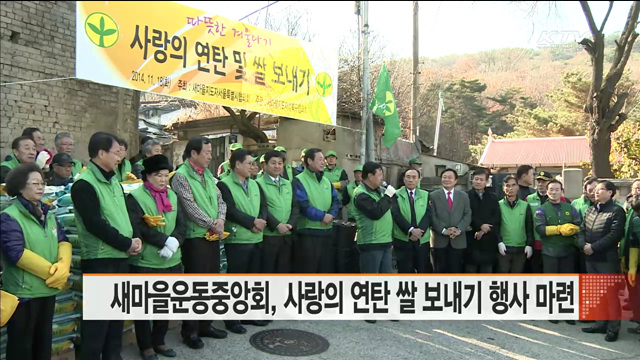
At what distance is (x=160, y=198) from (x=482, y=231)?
3.56 metres

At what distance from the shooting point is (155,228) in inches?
127

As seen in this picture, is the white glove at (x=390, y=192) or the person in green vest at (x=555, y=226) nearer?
the white glove at (x=390, y=192)

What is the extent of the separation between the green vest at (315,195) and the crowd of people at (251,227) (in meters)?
0.02

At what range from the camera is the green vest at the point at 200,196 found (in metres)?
3.61

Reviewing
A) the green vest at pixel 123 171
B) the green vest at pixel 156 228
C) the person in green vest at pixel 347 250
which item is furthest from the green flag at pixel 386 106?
the green vest at pixel 156 228

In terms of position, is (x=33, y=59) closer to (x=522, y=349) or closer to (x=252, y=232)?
(x=252, y=232)

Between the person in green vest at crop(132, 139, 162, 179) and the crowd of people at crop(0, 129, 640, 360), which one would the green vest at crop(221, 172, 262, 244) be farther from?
the person in green vest at crop(132, 139, 162, 179)

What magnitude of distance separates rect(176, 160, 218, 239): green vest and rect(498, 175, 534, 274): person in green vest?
10.9 feet

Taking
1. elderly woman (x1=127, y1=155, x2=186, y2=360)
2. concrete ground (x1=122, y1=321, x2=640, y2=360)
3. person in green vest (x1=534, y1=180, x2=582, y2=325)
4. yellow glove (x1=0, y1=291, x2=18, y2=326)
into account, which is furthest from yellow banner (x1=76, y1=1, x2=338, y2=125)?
person in green vest (x1=534, y1=180, x2=582, y2=325)

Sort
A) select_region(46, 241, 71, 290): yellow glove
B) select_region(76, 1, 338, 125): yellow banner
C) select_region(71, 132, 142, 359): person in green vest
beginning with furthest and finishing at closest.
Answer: select_region(76, 1, 338, 125): yellow banner → select_region(71, 132, 142, 359): person in green vest → select_region(46, 241, 71, 290): yellow glove

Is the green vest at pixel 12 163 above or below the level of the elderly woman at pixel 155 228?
above

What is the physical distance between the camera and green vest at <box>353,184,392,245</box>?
15.1ft

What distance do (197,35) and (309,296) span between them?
3.51m

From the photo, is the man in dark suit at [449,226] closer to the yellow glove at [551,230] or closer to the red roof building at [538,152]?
the yellow glove at [551,230]
